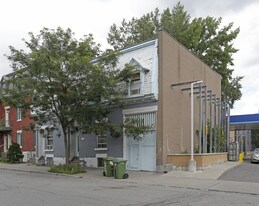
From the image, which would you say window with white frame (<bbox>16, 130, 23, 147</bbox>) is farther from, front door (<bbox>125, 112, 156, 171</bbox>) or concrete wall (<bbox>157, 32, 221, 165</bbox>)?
concrete wall (<bbox>157, 32, 221, 165</bbox>)

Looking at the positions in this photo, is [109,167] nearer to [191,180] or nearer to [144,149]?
[144,149]

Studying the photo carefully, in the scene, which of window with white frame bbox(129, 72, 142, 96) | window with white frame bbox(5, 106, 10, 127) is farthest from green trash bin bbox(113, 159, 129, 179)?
window with white frame bbox(5, 106, 10, 127)

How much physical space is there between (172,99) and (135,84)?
2480 mm

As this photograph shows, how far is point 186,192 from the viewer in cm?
1415

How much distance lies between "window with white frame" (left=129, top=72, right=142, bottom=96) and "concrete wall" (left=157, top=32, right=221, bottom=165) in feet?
4.92

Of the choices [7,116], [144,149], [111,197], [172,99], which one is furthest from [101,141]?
[7,116]

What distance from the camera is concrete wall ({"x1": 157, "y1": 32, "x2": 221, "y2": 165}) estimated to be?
22031 millimetres

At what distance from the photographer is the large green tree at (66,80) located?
20.5 m

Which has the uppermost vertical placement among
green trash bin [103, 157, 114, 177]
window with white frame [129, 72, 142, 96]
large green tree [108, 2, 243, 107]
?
large green tree [108, 2, 243, 107]

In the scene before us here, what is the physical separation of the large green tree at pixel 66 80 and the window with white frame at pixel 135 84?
1.17 meters

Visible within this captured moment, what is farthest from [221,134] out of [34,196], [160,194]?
[34,196]

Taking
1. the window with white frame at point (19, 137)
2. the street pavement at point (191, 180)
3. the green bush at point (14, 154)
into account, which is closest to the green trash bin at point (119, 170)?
the street pavement at point (191, 180)

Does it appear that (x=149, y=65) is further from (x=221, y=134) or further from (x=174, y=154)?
(x=221, y=134)

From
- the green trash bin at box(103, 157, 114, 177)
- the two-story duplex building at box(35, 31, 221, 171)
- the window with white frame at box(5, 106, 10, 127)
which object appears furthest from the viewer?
the window with white frame at box(5, 106, 10, 127)
